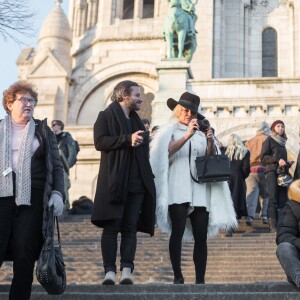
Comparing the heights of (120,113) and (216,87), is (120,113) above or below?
below

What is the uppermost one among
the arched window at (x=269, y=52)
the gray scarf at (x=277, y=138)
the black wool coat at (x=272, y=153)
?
the arched window at (x=269, y=52)

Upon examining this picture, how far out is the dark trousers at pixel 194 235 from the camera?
6.53 metres

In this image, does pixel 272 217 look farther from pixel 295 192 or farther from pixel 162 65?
pixel 162 65

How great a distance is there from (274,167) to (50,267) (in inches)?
268

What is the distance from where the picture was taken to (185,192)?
6.68 meters

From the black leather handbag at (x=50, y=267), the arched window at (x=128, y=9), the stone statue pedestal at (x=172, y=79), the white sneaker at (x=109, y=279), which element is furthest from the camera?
the arched window at (x=128, y=9)

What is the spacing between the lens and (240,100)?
19.7 metres

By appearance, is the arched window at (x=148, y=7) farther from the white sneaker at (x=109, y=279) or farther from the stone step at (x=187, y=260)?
the white sneaker at (x=109, y=279)

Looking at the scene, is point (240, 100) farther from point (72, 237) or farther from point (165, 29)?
point (72, 237)

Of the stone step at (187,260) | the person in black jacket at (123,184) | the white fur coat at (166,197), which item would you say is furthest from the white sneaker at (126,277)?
the stone step at (187,260)

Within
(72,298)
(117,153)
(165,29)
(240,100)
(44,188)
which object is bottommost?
(72,298)

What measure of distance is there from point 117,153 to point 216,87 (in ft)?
45.8

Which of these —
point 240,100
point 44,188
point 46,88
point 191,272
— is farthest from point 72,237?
point 46,88

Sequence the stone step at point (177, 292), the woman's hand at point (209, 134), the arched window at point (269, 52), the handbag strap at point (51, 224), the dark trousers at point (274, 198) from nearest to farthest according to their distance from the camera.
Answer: the handbag strap at point (51, 224)
the stone step at point (177, 292)
the woman's hand at point (209, 134)
the dark trousers at point (274, 198)
the arched window at point (269, 52)
